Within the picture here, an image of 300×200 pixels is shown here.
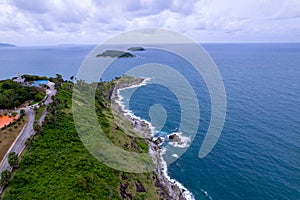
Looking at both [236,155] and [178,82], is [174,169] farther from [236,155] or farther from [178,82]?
[178,82]

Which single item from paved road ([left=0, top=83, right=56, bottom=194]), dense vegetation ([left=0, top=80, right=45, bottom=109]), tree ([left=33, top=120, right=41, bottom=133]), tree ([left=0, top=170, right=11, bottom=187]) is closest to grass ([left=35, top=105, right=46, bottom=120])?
paved road ([left=0, top=83, right=56, bottom=194])

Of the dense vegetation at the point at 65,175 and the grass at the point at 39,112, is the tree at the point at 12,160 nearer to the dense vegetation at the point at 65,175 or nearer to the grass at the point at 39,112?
the dense vegetation at the point at 65,175

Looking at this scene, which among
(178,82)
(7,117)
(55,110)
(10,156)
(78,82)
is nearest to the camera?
(10,156)

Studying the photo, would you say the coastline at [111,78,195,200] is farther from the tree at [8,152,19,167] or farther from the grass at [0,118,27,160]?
the grass at [0,118,27,160]

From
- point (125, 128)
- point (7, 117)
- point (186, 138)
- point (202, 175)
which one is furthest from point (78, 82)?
point (202, 175)

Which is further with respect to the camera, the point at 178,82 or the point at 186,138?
the point at 178,82

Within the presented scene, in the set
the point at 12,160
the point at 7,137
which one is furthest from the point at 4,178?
the point at 7,137

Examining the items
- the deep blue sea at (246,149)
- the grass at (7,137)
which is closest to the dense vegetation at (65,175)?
the grass at (7,137)
